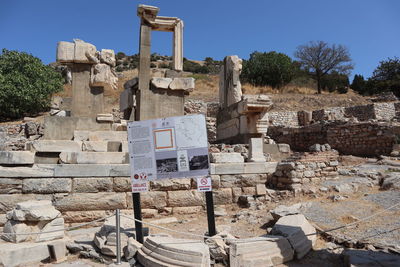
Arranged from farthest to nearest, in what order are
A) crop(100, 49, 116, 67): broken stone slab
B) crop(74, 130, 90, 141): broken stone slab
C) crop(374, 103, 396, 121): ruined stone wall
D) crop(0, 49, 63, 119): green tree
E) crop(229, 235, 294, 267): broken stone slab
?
crop(0, 49, 63, 119): green tree < crop(374, 103, 396, 121): ruined stone wall < crop(100, 49, 116, 67): broken stone slab < crop(74, 130, 90, 141): broken stone slab < crop(229, 235, 294, 267): broken stone slab

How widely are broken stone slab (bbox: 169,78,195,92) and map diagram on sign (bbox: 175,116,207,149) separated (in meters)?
3.53

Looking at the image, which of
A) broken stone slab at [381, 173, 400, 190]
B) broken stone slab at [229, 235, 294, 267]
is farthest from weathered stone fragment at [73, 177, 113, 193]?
broken stone slab at [381, 173, 400, 190]

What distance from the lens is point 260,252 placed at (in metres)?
3.62

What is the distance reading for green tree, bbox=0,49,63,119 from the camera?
21.7m

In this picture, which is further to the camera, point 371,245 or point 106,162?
point 106,162

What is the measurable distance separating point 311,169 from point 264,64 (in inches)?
1049

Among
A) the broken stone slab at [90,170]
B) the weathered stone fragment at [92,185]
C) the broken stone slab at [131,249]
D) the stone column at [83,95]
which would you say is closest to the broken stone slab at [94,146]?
the broken stone slab at [90,170]

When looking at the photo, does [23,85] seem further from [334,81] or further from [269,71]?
[334,81]

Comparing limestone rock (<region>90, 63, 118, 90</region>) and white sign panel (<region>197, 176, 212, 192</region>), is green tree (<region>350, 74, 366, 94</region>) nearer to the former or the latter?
limestone rock (<region>90, 63, 118, 90</region>)

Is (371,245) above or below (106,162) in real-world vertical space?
below

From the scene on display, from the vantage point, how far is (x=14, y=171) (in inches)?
195

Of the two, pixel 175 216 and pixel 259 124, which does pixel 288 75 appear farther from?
pixel 175 216

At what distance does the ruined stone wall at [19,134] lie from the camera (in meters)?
14.9

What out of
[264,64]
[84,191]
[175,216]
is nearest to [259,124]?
[175,216]
